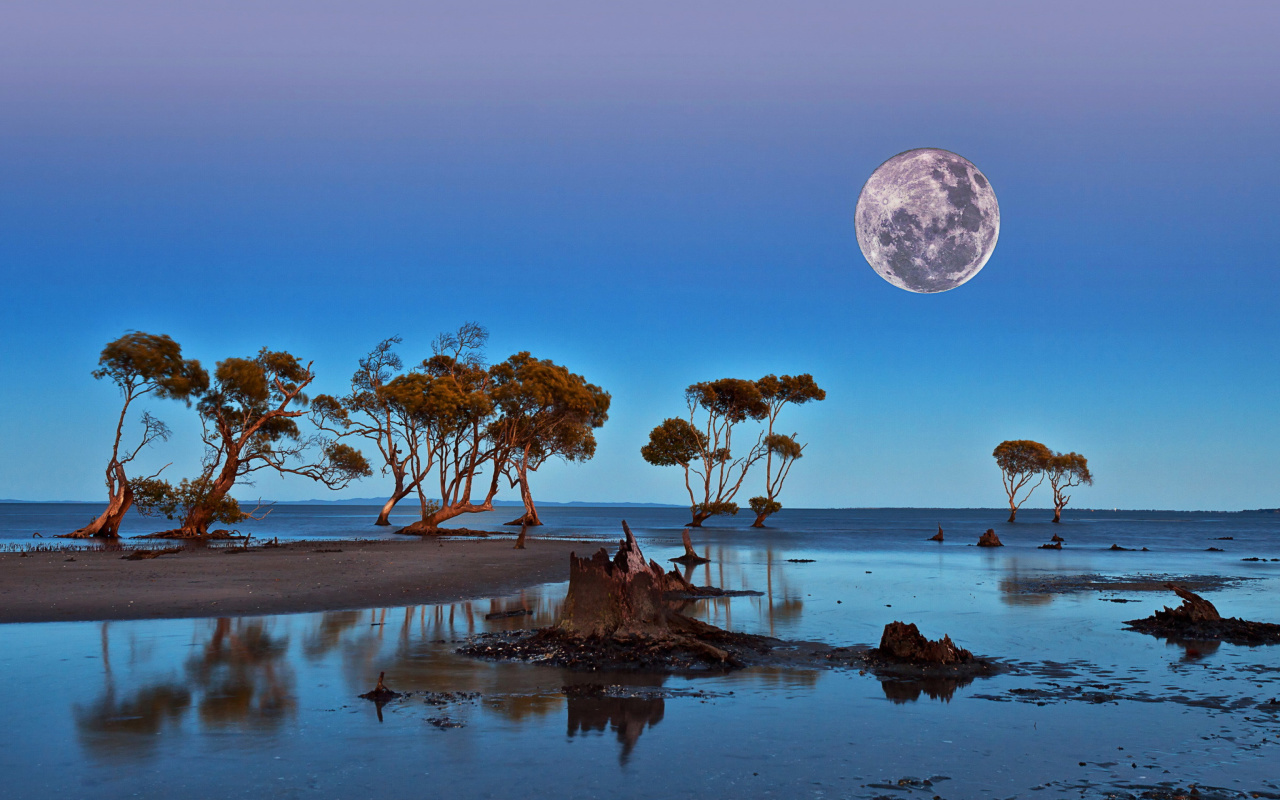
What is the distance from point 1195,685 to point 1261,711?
1.58 meters

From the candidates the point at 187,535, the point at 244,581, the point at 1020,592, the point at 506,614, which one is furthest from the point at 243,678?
the point at 187,535

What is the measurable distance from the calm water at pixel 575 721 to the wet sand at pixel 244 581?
2.03m

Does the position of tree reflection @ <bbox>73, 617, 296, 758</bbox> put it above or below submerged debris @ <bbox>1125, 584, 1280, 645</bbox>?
above

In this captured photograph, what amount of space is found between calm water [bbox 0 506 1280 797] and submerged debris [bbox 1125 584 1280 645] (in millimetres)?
899

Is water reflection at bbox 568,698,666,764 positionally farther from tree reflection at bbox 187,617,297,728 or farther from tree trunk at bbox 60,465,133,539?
tree trunk at bbox 60,465,133,539

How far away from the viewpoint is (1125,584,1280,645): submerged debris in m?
14.7

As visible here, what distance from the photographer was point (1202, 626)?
15328 mm

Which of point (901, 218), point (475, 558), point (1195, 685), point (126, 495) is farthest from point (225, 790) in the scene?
point (126, 495)

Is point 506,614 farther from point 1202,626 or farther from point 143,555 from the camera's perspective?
point 143,555

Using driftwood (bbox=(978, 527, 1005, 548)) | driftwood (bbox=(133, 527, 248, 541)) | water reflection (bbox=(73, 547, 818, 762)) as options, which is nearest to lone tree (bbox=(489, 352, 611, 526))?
driftwood (bbox=(133, 527, 248, 541))

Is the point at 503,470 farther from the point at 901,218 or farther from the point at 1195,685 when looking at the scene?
the point at 1195,685

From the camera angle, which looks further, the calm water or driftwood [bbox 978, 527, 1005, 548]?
driftwood [bbox 978, 527, 1005, 548]

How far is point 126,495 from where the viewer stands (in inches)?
1676

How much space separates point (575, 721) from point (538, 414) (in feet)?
161
